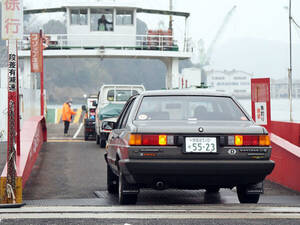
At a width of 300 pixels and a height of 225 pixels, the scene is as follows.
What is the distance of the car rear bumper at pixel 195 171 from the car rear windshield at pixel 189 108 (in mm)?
706

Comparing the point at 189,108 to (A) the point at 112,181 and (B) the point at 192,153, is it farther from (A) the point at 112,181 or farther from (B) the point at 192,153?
(A) the point at 112,181

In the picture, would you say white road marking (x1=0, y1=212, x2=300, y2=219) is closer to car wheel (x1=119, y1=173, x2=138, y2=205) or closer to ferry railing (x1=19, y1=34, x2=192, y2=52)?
car wheel (x1=119, y1=173, x2=138, y2=205)

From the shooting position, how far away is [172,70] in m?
40.4

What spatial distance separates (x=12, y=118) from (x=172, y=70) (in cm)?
3200

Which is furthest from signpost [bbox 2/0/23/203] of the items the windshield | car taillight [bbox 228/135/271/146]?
the windshield

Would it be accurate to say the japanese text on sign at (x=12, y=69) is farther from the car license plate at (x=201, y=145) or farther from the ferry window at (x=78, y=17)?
the ferry window at (x=78, y=17)

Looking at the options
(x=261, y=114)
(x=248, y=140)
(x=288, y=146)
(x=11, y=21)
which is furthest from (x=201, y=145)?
(x=261, y=114)

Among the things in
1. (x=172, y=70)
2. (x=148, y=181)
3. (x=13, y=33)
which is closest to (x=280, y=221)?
(x=148, y=181)

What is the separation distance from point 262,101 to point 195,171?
6.11m

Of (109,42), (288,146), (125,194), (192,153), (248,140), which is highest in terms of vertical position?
(109,42)

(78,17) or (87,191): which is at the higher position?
(78,17)

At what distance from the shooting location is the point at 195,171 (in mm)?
7379

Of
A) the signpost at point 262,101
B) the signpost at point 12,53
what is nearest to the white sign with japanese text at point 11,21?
the signpost at point 12,53

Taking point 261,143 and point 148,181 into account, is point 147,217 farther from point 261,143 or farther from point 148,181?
point 261,143
